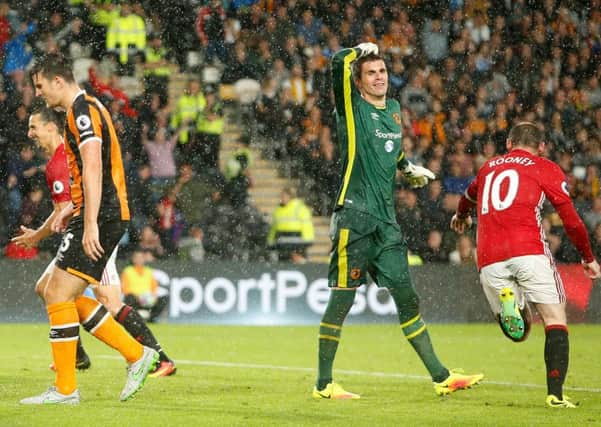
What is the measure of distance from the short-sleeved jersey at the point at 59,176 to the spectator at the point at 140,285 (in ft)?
22.6

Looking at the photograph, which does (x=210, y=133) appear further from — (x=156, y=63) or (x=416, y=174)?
(x=416, y=174)

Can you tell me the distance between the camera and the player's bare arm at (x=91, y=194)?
7.79 metres

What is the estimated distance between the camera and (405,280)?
8.66 m

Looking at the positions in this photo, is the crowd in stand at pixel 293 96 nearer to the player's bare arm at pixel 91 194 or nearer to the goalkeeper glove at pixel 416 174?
the goalkeeper glove at pixel 416 174

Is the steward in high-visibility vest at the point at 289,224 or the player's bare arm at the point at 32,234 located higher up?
the player's bare arm at the point at 32,234

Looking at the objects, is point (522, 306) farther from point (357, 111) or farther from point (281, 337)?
point (281, 337)

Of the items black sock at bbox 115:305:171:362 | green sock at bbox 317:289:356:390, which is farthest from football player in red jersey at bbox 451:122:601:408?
black sock at bbox 115:305:171:362

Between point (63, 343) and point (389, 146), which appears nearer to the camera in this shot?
point (63, 343)

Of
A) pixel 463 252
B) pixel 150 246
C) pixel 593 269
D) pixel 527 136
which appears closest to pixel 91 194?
pixel 527 136

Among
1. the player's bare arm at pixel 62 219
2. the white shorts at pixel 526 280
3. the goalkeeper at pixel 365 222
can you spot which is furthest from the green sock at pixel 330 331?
the player's bare arm at pixel 62 219

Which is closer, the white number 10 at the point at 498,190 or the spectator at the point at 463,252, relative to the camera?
the white number 10 at the point at 498,190

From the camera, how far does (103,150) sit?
801 centimetres

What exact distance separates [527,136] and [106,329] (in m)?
3.00

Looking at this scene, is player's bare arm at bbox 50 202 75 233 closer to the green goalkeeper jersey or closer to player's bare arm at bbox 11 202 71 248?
player's bare arm at bbox 11 202 71 248
